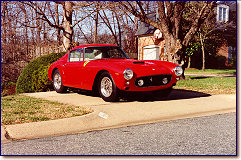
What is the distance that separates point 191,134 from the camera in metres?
4.20

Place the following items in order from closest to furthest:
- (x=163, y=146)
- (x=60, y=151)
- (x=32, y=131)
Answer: (x=60, y=151) → (x=163, y=146) → (x=32, y=131)

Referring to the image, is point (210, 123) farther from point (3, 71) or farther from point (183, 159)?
point (3, 71)

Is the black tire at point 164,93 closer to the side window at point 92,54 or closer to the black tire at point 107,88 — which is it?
the black tire at point 107,88

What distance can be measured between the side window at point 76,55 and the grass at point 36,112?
5.07 feet

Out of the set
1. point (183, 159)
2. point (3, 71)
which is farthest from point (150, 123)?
point (3, 71)

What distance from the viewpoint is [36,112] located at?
535 cm

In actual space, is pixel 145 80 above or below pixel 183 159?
above

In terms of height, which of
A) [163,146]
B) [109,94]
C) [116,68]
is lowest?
[163,146]

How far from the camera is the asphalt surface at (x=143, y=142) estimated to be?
11.0 feet

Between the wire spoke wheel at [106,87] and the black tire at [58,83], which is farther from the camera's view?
the black tire at [58,83]

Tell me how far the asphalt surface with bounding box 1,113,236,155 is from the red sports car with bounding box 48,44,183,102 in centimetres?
153

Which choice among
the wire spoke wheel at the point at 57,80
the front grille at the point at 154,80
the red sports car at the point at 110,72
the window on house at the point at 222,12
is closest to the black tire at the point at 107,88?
→ the red sports car at the point at 110,72

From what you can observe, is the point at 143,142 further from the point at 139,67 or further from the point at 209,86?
the point at 209,86

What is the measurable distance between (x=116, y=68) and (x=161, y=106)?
4.29 feet
